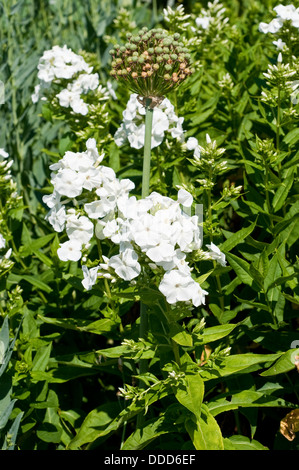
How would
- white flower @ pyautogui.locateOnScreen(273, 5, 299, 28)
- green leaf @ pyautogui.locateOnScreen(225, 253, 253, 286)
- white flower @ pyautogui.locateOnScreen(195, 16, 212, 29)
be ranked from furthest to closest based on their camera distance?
white flower @ pyautogui.locateOnScreen(195, 16, 212, 29), white flower @ pyautogui.locateOnScreen(273, 5, 299, 28), green leaf @ pyautogui.locateOnScreen(225, 253, 253, 286)

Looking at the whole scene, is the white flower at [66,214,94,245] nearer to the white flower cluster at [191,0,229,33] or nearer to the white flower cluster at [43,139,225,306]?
the white flower cluster at [43,139,225,306]

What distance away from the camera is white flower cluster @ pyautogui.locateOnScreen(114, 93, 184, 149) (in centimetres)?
245

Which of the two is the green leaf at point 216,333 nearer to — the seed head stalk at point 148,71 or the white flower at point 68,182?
the seed head stalk at point 148,71

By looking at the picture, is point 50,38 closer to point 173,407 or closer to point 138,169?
point 138,169

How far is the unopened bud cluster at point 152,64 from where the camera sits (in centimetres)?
194

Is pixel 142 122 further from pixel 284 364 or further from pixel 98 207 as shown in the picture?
Answer: pixel 284 364

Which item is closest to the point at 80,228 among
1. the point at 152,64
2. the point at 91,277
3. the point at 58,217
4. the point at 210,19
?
the point at 58,217

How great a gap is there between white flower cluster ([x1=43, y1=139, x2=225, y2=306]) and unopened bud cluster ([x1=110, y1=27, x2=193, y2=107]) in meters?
0.29

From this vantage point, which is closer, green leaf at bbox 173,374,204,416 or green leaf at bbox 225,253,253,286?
green leaf at bbox 173,374,204,416

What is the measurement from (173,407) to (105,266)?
0.60m

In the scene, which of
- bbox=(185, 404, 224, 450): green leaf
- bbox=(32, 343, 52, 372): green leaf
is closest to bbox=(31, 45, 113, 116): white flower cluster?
bbox=(32, 343, 52, 372): green leaf

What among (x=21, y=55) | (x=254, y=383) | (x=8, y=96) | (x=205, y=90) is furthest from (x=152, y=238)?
(x=21, y=55)

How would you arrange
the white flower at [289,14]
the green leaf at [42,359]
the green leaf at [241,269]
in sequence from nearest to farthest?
the green leaf at [241,269]
the green leaf at [42,359]
the white flower at [289,14]

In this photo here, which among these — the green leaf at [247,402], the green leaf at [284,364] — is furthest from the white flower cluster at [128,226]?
the green leaf at [247,402]
